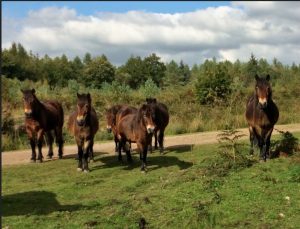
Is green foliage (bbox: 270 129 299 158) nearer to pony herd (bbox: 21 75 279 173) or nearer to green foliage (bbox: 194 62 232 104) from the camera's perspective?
pony herd (bbox: 21 75 279 173)

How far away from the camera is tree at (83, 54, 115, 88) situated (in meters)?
51.5

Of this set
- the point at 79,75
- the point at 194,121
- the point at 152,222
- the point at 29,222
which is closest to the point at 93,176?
the point at 29,222

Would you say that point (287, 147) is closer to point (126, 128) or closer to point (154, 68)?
point (126, 128)

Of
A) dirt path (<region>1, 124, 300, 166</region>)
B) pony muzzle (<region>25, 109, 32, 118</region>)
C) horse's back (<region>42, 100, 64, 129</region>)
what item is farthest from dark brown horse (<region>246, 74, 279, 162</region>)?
horse's back (<region>42, 100, 64, 129</region>)

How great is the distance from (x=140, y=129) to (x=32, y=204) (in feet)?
11.6

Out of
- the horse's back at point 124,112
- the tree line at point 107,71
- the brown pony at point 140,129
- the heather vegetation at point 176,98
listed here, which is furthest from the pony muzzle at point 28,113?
the tree line at point 107,71

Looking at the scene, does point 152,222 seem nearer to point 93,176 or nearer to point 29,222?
point 29,222

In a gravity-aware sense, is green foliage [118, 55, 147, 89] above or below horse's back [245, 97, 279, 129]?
above

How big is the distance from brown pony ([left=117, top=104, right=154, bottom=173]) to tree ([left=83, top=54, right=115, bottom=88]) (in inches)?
1633

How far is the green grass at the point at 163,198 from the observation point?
561cm

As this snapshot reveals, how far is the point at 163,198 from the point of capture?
661 cm

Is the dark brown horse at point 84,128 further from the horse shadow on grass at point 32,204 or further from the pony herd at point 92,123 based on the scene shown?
the horse shadow on grass at point 32,204

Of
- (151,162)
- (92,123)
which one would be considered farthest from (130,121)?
(151,162)

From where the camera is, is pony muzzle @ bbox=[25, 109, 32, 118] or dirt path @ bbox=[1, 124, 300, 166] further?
dirt path @ bbox=[1, 124, 300, 166]
